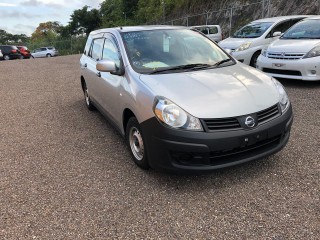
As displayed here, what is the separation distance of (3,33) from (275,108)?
339ft

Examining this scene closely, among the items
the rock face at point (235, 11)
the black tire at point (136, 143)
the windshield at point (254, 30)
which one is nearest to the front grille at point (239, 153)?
the black tire at point (136, 143)

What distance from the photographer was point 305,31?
7.84m

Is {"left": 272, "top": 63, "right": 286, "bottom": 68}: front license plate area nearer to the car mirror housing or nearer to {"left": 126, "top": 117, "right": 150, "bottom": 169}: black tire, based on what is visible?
the car mirror housing

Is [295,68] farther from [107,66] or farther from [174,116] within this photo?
[174,116]

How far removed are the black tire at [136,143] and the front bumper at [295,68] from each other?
4734mm

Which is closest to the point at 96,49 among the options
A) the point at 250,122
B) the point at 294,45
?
the point at 250,122

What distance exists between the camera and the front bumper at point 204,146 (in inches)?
116

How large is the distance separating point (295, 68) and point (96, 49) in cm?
433

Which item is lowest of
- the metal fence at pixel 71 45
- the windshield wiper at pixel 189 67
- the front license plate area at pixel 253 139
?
the metal fence at pixel 71 45

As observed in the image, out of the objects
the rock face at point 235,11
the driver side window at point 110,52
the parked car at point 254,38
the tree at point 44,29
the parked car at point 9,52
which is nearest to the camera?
the driver side window at point 110,52

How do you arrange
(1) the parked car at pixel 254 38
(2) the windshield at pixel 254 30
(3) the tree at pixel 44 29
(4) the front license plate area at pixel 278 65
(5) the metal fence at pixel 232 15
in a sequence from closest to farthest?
(4) the front license plate area at pixel 278 65, (1) the parked car at pixel 254 38, (2) the windshield at pixel 254 30, (5) the metal fence at pixel 232 15, (3) the tree at pixel 44 29

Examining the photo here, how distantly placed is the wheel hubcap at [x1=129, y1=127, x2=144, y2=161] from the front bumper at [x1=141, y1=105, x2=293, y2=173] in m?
0.26

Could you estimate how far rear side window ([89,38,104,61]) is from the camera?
16.7 ft

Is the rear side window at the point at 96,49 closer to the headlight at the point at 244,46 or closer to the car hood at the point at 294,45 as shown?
the car hood at the point at 294,45
